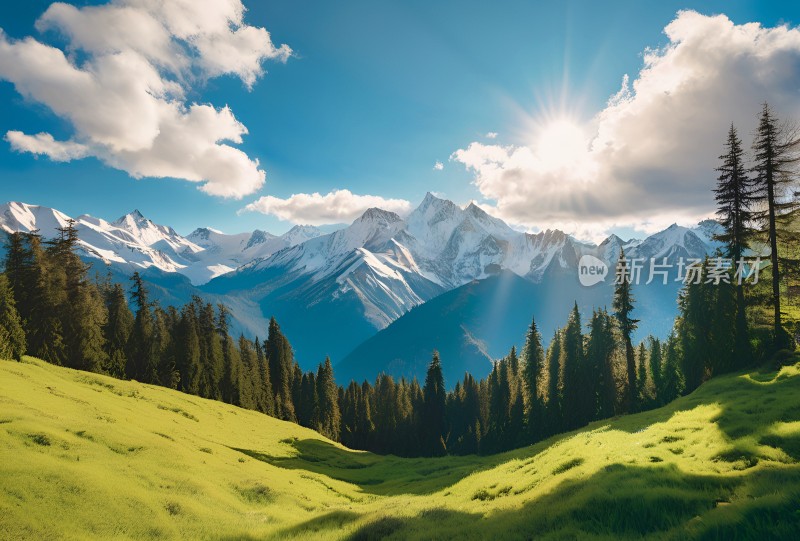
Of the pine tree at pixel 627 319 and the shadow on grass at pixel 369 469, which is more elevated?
the pine tree at pixel 627 319

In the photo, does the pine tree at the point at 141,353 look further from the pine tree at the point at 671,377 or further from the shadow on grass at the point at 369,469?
the pine tree at the point at 671,377

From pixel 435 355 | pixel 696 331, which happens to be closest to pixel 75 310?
pixel 435 355

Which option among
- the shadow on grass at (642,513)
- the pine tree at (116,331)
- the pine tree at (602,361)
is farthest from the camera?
the pine tree at (116,331)

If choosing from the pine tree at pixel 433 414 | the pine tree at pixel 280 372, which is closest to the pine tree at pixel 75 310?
the pine tree at pixel 280 372

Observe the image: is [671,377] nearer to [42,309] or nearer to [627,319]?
[627,319]

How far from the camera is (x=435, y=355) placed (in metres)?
98.7

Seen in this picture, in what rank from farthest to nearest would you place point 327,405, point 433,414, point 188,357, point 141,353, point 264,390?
point 433,414, point 327,405, point 264,390, point 188,357, point 141,353

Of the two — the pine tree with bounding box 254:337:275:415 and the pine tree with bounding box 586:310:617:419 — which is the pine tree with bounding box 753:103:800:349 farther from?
the pine tree with bounding box 254:337:275:415

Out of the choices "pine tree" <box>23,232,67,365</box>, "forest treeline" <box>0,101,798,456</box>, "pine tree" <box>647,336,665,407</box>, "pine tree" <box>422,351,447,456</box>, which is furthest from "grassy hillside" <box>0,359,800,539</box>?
"pine tree" <box>422,351,447,456</box>

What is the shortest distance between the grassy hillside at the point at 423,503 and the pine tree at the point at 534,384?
1792 inches

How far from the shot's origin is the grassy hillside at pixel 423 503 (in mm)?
9914

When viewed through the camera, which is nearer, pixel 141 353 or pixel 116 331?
pixel 116 331

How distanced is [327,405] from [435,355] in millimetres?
28088

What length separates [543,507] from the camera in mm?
12320
